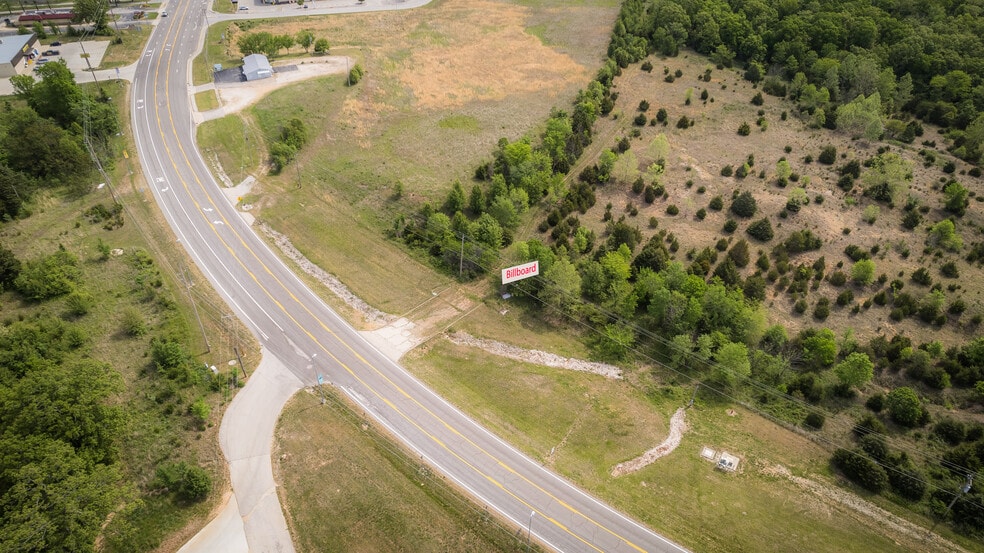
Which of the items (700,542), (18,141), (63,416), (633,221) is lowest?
(700,542)

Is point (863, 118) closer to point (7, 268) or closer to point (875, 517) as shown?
point (875, 517)

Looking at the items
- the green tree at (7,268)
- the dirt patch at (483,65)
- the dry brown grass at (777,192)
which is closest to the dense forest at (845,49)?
the dry brown grass at (777,192)

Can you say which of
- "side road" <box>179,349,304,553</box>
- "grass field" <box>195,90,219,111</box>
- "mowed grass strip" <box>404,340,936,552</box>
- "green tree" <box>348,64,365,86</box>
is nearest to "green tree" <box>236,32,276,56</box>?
"grass field" <box>195,90,219,111</box>

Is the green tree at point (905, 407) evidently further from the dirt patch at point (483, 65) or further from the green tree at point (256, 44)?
the green tree at point (256, 44)

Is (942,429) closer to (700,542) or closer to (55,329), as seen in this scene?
(700,542)

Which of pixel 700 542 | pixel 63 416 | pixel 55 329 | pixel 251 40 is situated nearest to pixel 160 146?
pixel 251 40

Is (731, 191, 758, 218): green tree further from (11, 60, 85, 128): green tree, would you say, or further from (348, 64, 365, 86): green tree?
(11, 60, 85, 128): green tree
